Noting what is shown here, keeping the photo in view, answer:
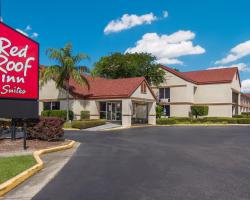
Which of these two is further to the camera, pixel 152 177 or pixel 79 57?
pixel 79 57

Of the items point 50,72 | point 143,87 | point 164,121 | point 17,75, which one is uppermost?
point 50,72

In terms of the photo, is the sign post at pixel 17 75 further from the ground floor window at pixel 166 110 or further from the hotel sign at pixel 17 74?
the ground floor window at pixel 166 110

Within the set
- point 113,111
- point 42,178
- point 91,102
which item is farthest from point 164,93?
point 42,178

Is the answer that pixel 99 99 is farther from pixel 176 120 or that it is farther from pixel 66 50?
Answer: pixel 176 120

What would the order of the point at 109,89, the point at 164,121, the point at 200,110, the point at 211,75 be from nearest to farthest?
the point at 109,89 → the point at 164,121 → the point at 200,110 → the point at 211,75

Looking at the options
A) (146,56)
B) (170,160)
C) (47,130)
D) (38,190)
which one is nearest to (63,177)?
(38,190)

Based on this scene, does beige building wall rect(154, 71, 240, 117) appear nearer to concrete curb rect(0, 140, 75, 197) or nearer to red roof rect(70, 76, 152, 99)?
red roof rect(70, 76, 152, 99)

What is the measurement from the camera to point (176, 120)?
38688mm

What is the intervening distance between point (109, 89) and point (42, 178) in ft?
85.8

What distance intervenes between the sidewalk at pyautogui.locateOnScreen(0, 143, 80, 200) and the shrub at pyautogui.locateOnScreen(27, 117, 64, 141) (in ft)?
9.83

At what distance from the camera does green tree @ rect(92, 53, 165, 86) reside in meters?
46.3

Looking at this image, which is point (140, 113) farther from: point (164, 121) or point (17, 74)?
point (17, 74)

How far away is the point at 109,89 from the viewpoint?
113ft

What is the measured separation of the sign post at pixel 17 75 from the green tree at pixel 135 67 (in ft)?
98.3
